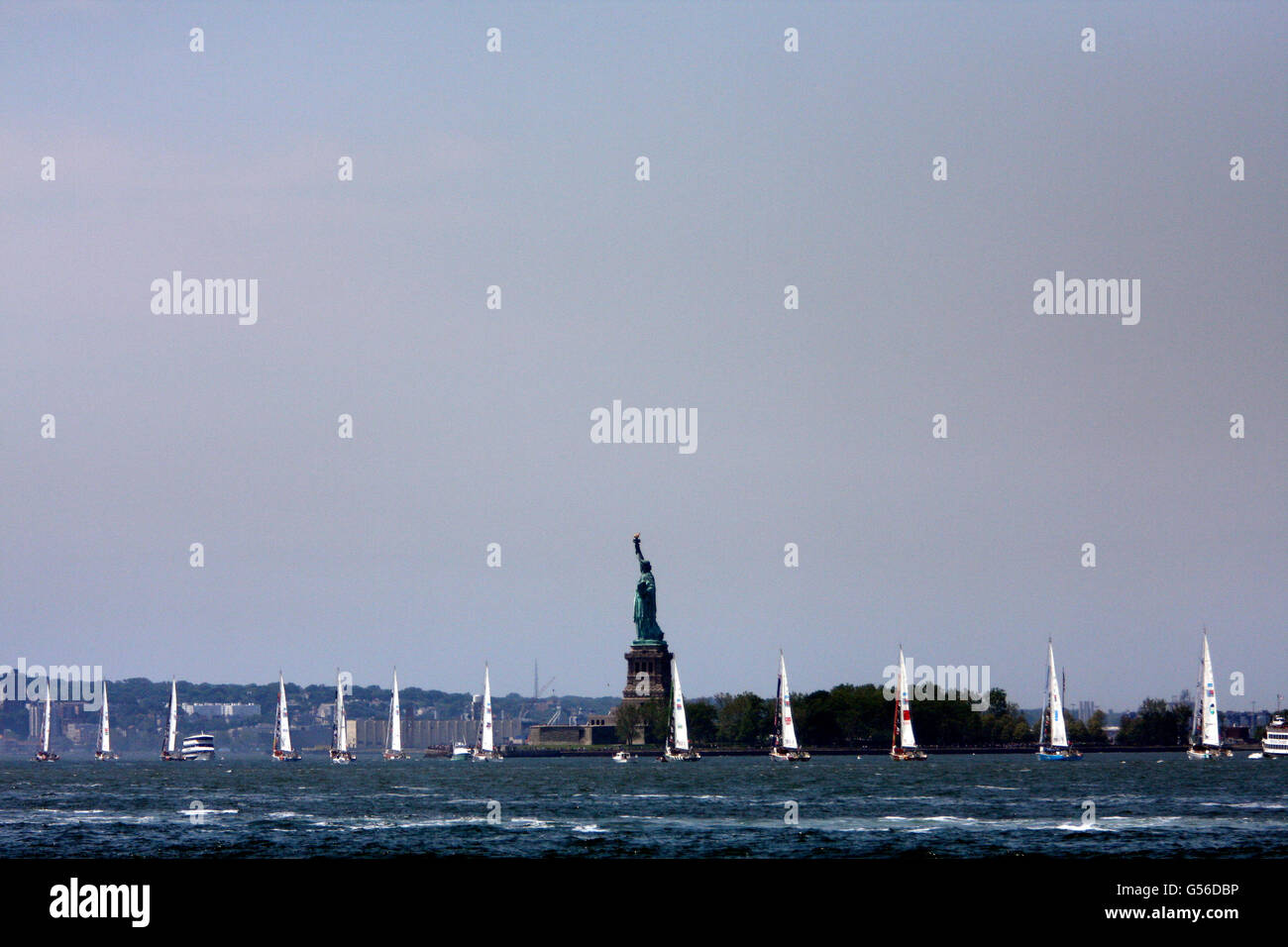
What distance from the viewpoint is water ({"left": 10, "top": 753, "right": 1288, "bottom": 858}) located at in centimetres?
7801

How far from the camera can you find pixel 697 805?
4574 inches

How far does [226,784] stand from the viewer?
175 metres

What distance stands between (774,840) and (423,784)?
3852 inches

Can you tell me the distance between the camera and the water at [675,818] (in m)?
78.0

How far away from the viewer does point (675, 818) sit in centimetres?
10025

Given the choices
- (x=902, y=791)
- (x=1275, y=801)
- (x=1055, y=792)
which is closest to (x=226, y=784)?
(x=902, y=791)
